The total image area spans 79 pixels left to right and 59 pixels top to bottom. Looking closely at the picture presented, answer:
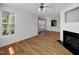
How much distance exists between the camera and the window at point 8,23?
14.0 ft

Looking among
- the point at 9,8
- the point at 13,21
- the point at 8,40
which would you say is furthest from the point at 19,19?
the point at 8,40

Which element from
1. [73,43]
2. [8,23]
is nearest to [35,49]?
[73,43]

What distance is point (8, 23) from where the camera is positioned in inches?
180

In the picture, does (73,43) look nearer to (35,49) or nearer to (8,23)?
(35,49)

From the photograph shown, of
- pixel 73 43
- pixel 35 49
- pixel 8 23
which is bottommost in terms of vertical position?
pixel 35 49

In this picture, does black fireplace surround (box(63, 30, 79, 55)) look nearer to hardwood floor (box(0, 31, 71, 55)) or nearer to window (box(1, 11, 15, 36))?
hardwood floor (box(0, 31, 71, 55))

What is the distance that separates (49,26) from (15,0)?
35.8 feet

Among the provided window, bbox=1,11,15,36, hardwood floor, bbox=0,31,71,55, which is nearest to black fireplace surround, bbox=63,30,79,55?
hardwood floor, bbox=0,31,71,55

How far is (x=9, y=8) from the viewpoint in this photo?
4484 mm

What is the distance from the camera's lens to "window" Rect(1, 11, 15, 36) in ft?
14.0

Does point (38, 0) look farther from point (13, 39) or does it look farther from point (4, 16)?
point (13, 39)

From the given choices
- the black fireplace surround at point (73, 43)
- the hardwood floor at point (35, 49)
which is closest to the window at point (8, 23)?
the hardwood floor at point (35, 49)

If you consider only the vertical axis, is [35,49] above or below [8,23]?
below

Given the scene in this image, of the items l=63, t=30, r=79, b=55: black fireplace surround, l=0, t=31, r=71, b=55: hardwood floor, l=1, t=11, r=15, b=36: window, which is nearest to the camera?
l=63, t=30, r=79, b=55: black fireplace surround
